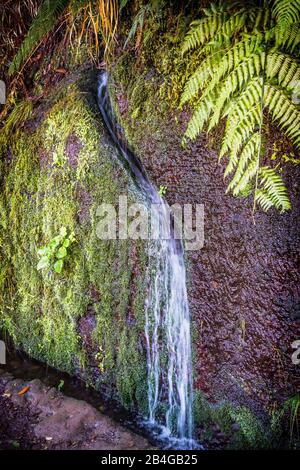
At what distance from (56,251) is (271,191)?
1.88m

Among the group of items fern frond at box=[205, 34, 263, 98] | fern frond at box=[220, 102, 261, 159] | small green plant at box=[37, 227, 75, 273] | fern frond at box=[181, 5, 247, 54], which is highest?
fern frond at box=[181, 5, 247, 54]

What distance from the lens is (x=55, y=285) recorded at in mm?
3287

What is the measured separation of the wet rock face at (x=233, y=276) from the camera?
229cm

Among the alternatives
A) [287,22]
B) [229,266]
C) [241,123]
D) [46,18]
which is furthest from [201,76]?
[46,18]

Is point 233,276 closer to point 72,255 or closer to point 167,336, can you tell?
point 167,336

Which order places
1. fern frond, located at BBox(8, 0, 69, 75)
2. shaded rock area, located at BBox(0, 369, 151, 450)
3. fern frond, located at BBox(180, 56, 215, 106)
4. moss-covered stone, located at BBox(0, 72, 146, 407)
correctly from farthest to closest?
fern frond, located at BBox(8, 0, 69, 75)
moss-covered stone, located at BBox(0, 72, 146, 407)
shaded rock area, located at BBox(0, 369, 151, 450)
fern frond, located at BBox(180, 56, 215, 106)

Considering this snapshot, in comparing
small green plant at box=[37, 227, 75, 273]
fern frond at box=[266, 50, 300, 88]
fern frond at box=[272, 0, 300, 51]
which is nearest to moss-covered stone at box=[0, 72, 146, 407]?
small green plant at box=[37, 227, 75, 273]

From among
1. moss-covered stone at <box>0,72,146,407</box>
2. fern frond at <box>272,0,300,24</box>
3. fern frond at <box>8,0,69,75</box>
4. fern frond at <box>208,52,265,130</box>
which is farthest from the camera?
fern frond at <box>8,0,69,75</box>

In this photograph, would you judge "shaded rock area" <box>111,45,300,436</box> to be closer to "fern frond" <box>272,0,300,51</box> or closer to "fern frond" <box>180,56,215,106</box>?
"fern frond" <box>180,56,215,106</box>

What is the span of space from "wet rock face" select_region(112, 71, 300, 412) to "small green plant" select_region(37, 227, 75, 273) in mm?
949

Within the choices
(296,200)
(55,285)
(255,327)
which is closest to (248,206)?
(296,200)

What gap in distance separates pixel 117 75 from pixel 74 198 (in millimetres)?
1089

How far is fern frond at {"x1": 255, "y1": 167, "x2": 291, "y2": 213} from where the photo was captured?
81.4 inches

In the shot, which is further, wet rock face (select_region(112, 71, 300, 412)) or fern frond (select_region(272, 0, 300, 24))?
wet rock face (select_region(112, 71, 300, 412))
